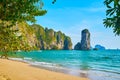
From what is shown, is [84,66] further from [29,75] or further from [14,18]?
[14,18]

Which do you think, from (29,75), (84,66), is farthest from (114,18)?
(84,66)

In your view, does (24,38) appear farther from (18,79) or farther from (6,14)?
(18,79)

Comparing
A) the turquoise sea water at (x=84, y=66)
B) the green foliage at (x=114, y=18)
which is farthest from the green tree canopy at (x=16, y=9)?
the turquoise sea water at (x=84, y=66)

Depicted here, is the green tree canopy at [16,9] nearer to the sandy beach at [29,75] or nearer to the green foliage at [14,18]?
the green foliage at [14,18]

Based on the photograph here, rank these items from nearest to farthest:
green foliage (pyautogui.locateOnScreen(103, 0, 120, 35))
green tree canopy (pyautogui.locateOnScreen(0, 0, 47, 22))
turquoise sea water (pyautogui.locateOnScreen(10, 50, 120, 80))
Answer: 1. green foliage (pyautogui.locateOnScreen(103, 0, 120, 35))
2. green tree canopy (pyautogui.locateOnScreen(0, 0, 47, 22))
3. turquoise sea water (pyautogui.locateOnScreen(10, 50, 120, 80))

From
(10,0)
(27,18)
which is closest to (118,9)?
(10,0)

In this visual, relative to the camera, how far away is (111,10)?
4.97 meters

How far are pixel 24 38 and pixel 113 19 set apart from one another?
7.07m

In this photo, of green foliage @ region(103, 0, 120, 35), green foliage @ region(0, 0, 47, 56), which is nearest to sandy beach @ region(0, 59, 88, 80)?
green foliage @ region(0, 0, 47, 56)

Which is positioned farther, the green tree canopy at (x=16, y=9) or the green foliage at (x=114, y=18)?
the green tree canopy at (x=16, y=9)

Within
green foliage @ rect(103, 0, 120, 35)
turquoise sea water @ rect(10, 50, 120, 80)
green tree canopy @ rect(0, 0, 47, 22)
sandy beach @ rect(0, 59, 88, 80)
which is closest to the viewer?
green foliage @ rect(103, 0, 120, 35)

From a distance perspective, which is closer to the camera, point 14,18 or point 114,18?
point 114,18

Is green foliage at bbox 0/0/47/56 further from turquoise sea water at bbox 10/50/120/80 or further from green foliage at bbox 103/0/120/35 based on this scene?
turquoise sea water at bbox 10/50/120/80

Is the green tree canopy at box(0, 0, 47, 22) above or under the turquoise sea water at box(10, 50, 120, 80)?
above
